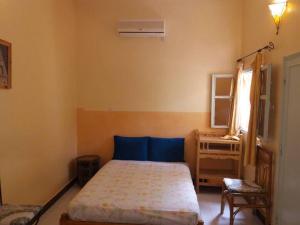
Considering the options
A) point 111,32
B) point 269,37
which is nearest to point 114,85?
point 111,32

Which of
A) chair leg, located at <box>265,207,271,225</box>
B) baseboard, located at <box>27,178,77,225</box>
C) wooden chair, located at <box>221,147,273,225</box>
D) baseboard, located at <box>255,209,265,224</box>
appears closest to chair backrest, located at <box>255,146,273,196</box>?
wooden chair, located at <box>221,147,273,225</box>

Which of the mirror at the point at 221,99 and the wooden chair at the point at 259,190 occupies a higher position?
the mirror at the point at 221,99

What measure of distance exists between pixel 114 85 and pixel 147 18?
1.26 meters

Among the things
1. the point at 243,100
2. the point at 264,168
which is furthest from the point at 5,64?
the point at 243,100

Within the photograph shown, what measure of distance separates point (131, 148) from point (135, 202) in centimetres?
183

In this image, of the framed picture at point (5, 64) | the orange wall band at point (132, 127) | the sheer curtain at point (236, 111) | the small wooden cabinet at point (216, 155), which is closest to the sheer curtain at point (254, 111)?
the small wooden cabinet at point (216, 155)

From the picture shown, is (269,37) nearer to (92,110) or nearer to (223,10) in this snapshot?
(223,10)

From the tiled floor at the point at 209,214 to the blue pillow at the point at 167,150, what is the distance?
2.41 feet

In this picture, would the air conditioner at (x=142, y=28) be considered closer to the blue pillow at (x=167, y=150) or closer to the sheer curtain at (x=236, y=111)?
the sheer curtain at (x=236, y=111)

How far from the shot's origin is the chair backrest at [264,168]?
9.48 ft

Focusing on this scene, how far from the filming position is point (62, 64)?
3.87m

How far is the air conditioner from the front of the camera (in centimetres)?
426

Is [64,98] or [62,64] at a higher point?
[62,64]

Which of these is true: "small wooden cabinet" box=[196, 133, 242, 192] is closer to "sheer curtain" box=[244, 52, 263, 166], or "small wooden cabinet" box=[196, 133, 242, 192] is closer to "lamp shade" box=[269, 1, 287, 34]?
"sheer curtain" box=[244, 52, 263, 166]
